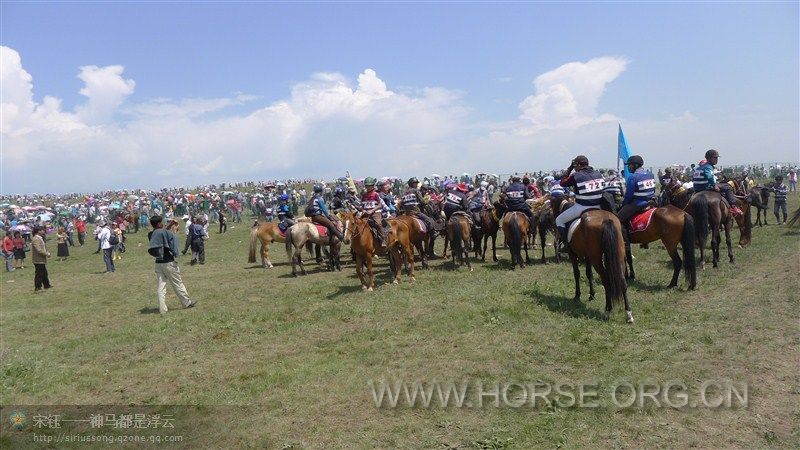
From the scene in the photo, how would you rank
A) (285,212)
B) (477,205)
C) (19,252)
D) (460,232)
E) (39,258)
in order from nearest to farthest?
(460,232) < (477,205) < (39,258) < (285,212) < (19,252)

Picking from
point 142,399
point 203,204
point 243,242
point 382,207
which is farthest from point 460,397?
point 203,204

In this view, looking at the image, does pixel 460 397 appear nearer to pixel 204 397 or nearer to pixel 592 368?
pixel 592 368

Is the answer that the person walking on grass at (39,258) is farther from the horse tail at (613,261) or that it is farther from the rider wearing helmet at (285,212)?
the horse tail at (613,261)

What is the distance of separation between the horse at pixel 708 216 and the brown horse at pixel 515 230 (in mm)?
4540

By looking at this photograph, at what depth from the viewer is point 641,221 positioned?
11047mm

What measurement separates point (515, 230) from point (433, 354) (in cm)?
688

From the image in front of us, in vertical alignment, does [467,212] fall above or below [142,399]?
above

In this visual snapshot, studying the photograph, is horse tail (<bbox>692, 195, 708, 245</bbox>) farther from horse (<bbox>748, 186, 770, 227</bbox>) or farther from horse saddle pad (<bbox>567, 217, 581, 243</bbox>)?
horse (<bbox>748, 186, 770, 227</bbox>)

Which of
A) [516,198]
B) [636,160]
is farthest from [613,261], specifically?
[516,198]

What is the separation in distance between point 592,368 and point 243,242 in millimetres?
26686

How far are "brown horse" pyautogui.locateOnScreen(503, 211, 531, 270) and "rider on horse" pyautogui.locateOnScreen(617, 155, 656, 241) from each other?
3309 mm

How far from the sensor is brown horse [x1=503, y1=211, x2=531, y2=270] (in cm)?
1403

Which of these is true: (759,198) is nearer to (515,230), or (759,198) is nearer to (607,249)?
(515,230)

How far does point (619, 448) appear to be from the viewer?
5070mm
